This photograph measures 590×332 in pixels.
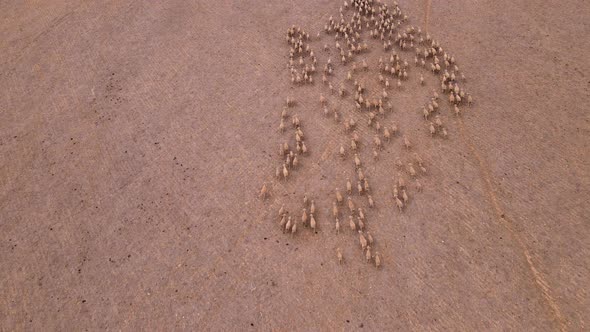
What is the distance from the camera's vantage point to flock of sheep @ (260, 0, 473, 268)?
39.1 feet

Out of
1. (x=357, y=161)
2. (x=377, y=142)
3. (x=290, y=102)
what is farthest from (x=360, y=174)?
(x=290, y=102)

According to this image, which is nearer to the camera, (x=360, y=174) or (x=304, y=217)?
(x=304, y=217)

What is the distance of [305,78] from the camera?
50.3ft

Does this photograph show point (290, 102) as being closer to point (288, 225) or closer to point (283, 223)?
point (283, 223)

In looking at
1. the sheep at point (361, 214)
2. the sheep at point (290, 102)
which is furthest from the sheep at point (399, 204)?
the sheep at point (290, 102)

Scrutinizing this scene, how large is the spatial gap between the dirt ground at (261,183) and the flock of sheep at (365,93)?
0.25 meters

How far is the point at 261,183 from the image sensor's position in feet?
41.2

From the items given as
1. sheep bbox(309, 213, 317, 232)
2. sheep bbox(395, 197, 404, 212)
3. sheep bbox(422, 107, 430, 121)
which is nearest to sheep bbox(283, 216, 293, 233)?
sheep bbox(309, 213, 317, 232)

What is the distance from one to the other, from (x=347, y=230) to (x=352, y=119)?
13.2ft

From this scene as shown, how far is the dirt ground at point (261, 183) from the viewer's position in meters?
10.2

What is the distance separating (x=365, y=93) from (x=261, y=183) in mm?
4940

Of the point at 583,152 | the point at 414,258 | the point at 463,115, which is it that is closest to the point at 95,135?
the point at 414,258

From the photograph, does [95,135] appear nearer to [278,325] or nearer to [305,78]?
[305,78]

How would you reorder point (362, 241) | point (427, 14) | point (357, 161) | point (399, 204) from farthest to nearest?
point (427, 14) → point (357, 161) → point (399, 204) → point (362, 241)
